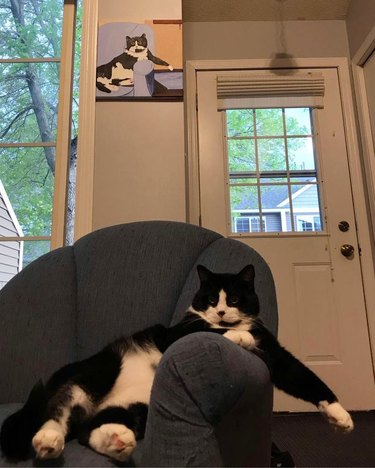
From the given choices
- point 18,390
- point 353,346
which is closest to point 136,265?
point 18,390

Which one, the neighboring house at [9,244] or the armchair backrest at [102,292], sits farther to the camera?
the neighboring house at [9,244]

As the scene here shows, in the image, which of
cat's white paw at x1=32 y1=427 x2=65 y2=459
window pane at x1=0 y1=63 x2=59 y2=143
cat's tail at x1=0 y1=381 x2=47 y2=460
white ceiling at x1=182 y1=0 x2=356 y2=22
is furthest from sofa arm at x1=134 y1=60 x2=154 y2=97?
cat's white paw at x1=32 y1=427 x2=65 y2=459

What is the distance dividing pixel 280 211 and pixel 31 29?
1911mm

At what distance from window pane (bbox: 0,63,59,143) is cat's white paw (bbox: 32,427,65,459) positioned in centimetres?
178

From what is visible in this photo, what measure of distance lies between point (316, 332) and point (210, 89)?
1734 millimetres

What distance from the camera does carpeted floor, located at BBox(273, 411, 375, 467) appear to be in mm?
1579

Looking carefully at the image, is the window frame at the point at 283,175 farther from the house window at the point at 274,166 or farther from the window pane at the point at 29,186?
the window pane at the point at 29,186

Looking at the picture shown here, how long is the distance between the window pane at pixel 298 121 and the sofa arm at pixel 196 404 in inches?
90.0

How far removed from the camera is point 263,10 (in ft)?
8.63

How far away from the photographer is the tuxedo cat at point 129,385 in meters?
0.69

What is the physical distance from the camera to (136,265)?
1.28 metres

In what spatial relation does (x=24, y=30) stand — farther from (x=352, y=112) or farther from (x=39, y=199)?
(x=352, y=112)

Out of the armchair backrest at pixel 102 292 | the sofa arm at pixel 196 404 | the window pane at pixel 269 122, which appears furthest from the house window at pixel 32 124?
the sofa arm at pixel 196 404

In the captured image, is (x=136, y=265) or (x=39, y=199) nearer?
(x=136, y=265)
